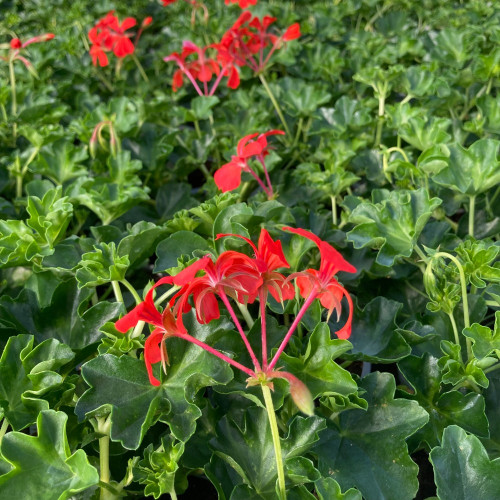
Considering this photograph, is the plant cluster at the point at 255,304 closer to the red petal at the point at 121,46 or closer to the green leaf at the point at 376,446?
the green leaf at the point at 376,446

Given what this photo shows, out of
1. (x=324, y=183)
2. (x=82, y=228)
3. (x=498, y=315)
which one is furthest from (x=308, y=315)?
(x=82, y=228)

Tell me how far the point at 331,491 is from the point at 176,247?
0.53 meters

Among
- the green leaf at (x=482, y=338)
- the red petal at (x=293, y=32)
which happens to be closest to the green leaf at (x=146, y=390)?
the green leaf at (x=482, y=338)

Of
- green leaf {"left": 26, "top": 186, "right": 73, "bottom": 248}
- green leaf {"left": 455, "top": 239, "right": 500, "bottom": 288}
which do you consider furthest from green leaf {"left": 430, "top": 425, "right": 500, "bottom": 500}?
green leaf {"left": 26, "top": 186, "right": 73, "bottom": 248}

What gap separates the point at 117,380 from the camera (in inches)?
34.9

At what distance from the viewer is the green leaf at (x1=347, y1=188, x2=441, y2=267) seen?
1100 mm

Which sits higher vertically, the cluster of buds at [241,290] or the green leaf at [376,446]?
the cluster of buds at [241,290]

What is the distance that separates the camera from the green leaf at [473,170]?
3.79 ft

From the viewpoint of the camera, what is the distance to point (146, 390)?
90 cm

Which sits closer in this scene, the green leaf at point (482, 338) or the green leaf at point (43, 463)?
the green leaf at point (43, 463)

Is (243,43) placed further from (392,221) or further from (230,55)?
(392,221)

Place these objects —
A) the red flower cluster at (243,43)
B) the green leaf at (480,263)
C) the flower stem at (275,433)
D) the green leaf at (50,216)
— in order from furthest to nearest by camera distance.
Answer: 1. the red flower cluster at (243,43)
2. the green leaf at (50,216)
3. the green leaf at (480,263)
4. the flower stem at (275,433)

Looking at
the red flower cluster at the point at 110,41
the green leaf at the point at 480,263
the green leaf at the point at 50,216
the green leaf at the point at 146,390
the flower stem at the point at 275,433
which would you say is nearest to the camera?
the flower stem at the point at 275,433

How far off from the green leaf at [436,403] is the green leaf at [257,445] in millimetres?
205
